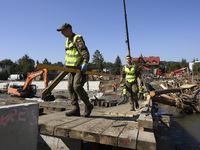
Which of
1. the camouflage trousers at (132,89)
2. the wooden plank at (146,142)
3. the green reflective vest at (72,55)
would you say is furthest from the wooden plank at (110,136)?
the camouflage trousers at (132,89)

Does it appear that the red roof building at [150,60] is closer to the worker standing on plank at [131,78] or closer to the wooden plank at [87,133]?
the worker standing on plank at [131,78]

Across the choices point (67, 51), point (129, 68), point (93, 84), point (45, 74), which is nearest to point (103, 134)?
point (67, 51)

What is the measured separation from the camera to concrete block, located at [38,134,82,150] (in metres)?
3.68

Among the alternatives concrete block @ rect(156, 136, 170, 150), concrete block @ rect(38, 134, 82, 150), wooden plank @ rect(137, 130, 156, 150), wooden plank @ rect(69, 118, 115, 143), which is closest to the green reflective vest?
wooden plank @ rect(69, 118, 115, 143)

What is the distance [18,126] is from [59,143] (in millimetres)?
1485

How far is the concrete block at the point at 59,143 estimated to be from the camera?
3676 mm

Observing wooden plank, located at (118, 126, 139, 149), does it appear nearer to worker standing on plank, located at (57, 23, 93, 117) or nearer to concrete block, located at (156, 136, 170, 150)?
worker standing on plank, located at (57, 23, 93, 117)

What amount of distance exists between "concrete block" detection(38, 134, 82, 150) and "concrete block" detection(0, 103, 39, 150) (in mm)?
955

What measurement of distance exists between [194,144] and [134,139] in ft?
19.6

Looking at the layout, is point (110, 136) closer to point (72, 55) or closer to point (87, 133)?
point (87, 133)

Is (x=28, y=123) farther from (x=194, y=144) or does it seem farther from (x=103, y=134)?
(x=194, y=144)

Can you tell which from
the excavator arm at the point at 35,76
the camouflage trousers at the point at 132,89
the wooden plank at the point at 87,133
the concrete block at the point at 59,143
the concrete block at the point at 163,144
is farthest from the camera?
the excavator arm at the point at 35,76

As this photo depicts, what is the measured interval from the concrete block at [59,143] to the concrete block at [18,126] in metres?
0.96

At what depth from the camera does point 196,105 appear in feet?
44.3
